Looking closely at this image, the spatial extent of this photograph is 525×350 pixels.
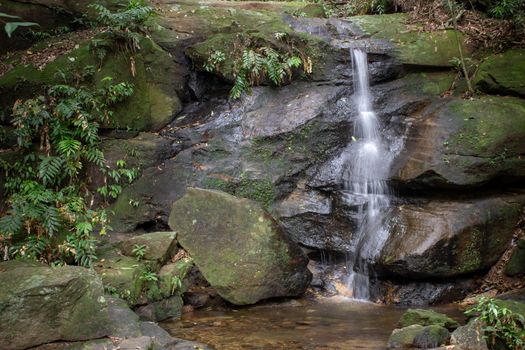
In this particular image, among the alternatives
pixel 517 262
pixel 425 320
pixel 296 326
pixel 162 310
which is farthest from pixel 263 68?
pixel 425 320

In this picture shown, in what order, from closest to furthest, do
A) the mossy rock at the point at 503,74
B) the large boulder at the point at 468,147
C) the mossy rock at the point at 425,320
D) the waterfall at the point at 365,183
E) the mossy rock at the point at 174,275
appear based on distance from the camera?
1. the mossy rock at the point at 425,320
2. the mossy rock at the point at 174,275
3. the waterfall at the point at 365,183
4. the large boulder at the point at 468,147
5. the mossy rock at the point at 503,74

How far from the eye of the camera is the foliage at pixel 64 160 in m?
7.36

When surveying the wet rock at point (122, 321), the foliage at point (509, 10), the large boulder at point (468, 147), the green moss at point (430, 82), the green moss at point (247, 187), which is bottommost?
the wet rock at point (122, 321)

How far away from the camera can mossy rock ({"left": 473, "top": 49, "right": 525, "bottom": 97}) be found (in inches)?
362

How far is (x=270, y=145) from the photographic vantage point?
9.75m

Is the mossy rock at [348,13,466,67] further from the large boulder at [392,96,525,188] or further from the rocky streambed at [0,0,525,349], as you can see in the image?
the large boulder at [392,96,525,188]

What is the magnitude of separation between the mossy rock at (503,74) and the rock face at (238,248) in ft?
16.0

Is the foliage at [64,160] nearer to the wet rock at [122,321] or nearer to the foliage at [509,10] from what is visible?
the wet rock at [122,321]

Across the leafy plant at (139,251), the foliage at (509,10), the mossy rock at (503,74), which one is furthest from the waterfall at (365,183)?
the leafy plant at (139,251)

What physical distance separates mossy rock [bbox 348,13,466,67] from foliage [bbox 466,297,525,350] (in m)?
6.36

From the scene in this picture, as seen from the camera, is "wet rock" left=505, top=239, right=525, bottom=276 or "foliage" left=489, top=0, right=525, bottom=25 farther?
"foliage" left=489, top=0, right=525, bottom=25

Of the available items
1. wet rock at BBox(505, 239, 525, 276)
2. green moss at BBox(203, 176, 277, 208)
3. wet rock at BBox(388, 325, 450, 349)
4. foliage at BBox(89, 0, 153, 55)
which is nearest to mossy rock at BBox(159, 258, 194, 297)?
green moss at BBox(203, 176, 277, 208)

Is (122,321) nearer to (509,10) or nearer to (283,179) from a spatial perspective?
(283,179)

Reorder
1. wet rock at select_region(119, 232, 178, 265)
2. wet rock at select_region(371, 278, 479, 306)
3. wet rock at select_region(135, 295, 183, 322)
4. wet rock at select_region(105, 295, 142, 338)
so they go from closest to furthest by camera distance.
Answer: wet rock at select_region(105, 295, 142, 338) < wet rock at select_region(135, 295, 183, 322) < wet rock at select_region(119, 232, 178, 265) < wet rock at select_region(371, 278, 479, 306)
